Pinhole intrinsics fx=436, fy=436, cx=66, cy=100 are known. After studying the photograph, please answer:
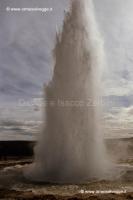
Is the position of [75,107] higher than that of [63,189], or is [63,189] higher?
[75,107]

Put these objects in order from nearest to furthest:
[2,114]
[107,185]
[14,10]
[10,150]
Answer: [107,185] → [14,10] → [2,114] → [10,150]

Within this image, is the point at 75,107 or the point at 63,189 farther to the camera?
the point at 75,107

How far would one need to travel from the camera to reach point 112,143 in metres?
7.97

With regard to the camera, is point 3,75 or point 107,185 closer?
point 107,185

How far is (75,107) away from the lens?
24.3 ft

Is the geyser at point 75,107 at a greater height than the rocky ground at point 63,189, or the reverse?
the geyser at point 75,107

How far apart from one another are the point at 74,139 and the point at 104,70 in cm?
133

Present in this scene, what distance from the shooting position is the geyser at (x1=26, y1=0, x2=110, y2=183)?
7.32 m

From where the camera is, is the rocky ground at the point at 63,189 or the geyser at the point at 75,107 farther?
the geyser at the point at 75,107

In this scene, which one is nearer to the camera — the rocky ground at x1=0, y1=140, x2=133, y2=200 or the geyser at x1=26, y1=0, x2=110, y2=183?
the rocky ground at x1=0, y1=140, x2=133, y2=200

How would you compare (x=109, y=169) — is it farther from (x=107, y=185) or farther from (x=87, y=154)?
(x=107, y=185)

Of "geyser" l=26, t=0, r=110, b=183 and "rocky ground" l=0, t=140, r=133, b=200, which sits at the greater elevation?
"geyser" l=26, t=0, r=110, b=183

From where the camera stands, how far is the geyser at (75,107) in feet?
24.0

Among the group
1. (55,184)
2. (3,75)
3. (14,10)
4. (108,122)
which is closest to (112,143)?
(108,122)
